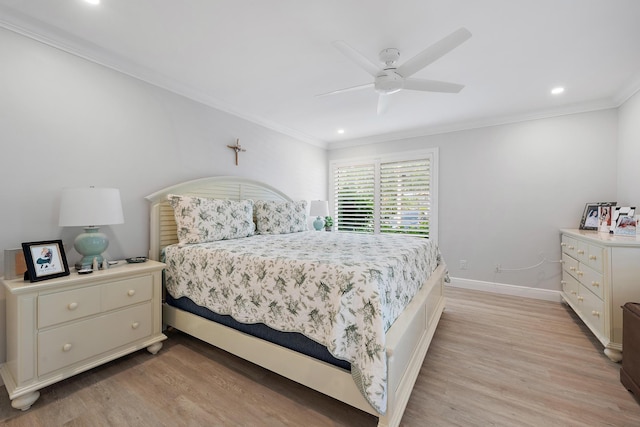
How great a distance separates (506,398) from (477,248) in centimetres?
263

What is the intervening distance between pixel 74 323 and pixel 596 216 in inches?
199

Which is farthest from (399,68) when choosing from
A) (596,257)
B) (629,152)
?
(629,152)

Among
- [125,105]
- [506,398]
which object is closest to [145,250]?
[125,105]

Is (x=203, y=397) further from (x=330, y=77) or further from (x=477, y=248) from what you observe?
(x=477, y=248)

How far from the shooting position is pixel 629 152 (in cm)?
290

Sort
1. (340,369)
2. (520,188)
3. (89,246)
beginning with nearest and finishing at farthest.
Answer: (340,369)
(89,246)
(520,188)

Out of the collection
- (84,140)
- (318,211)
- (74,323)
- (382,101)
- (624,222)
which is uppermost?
(382,101)

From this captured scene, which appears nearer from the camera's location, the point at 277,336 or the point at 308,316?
the point at 308,316

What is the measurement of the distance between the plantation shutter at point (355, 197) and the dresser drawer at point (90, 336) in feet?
11.9

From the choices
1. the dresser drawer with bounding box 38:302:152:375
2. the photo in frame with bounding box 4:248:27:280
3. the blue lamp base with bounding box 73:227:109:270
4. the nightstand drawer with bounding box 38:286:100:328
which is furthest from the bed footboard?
the photo in frame with bounding box 4:248:27:280

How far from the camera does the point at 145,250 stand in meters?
2.67

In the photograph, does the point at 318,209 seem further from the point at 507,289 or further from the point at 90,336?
the point at 90,336

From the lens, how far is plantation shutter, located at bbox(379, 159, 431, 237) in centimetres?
438

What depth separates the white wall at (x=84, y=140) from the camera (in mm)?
1930
